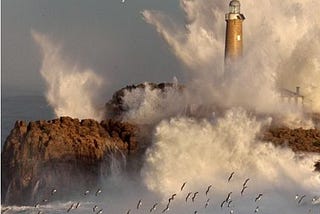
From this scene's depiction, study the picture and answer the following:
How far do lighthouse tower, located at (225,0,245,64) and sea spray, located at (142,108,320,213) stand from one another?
25.5 feet

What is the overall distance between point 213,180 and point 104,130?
292 inches

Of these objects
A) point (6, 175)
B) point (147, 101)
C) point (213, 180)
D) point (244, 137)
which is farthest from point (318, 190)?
point (147, 101)

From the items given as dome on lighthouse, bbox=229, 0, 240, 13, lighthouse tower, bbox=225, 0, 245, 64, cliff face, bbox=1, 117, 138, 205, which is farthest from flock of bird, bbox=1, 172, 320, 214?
dome on lighthouse, bbox=229, 0, 240, 13

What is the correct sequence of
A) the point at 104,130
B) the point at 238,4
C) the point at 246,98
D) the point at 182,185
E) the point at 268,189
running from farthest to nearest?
the point at 238,4, the point at 246,98, the point at 104,130, the point at 182,185, the point at 268,189

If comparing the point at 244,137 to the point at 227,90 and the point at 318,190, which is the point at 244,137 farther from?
the point at 227,90

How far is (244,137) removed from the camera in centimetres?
2948

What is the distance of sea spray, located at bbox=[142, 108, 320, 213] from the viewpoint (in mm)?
24547

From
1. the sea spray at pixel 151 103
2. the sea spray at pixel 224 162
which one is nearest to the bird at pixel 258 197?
the sea spray at pixel 224 162

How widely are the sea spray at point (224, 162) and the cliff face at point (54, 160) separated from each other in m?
2.32

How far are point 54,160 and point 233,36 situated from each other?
12.8 metres

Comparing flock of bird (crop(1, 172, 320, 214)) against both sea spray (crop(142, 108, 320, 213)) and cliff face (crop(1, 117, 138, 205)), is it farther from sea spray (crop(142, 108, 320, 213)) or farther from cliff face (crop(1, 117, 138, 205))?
cliff face (crop(1, 117, 138, 205))

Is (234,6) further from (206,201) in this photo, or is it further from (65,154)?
(206,201)

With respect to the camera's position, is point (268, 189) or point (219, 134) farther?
point (219, 134)

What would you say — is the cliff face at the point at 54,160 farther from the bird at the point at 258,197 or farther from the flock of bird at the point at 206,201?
the bird at the point at 258,197
